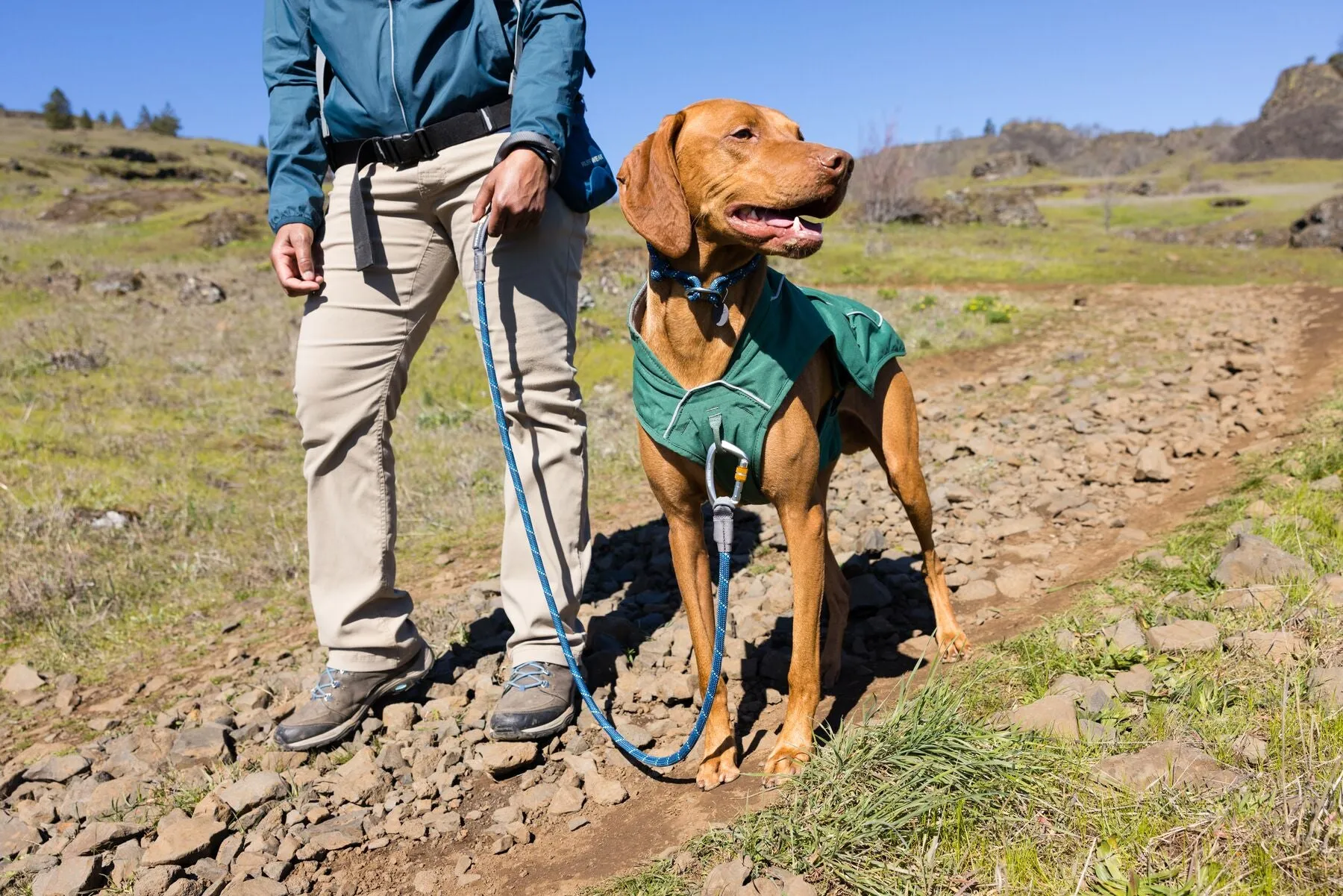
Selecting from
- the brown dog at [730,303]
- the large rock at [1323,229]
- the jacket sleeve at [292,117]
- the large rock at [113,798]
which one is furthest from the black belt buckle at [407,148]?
the large rock at [1323,229]

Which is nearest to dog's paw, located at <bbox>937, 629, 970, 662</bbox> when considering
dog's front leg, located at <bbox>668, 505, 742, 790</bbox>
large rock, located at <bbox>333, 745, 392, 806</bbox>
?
dog's front leg, located at <bbox>668, 505, 742, 790</bbox>

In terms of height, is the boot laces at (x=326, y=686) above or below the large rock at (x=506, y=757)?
above

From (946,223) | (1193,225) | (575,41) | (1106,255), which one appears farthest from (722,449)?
(1193,225)

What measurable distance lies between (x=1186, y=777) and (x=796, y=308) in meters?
1.60

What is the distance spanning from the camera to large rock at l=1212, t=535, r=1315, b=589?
→ 2984mm

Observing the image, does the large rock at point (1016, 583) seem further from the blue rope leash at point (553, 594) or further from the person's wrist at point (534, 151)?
the person's wrist at point (534, 151)

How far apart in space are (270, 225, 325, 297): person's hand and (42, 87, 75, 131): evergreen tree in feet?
348

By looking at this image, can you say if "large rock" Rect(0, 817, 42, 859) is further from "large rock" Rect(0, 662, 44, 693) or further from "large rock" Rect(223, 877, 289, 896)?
"large rock" Rect(0, 662, 44, 693)

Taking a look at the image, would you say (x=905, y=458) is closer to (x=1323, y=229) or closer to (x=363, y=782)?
(x=363, y=782)

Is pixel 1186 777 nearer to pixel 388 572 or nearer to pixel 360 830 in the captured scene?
pixel 360 830

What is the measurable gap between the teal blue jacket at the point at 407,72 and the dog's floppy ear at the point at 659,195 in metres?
0.35

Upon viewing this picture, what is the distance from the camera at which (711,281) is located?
2.65 m

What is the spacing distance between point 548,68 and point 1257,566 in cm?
283

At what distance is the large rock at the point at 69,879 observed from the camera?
2.39 meters
